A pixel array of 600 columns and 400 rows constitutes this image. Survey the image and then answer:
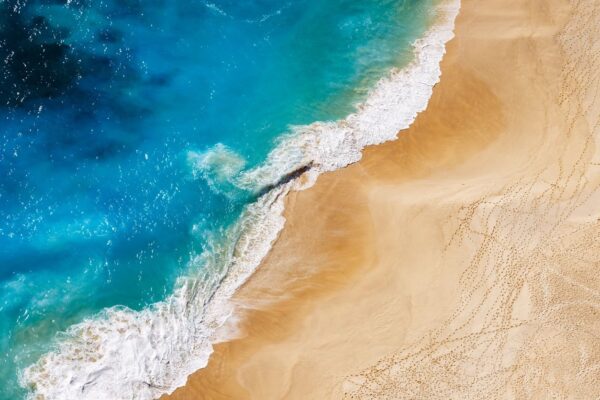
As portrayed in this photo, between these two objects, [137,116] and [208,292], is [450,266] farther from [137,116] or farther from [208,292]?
[137,116]

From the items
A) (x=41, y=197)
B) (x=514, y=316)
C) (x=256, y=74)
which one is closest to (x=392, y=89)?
(x=256, y=74)

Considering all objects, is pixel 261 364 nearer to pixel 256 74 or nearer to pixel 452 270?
pixel 452 270

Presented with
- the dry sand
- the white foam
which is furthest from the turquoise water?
the dry sand

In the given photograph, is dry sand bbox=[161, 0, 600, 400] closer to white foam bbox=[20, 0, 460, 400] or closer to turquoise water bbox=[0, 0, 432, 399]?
white foam bbox=[20, 0, 460, 400]

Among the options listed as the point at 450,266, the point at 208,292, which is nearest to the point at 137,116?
the point at 208,292

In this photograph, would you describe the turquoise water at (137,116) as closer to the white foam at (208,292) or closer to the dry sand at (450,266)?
the white foam at (208,292)

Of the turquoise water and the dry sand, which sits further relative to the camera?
the turquoise water
